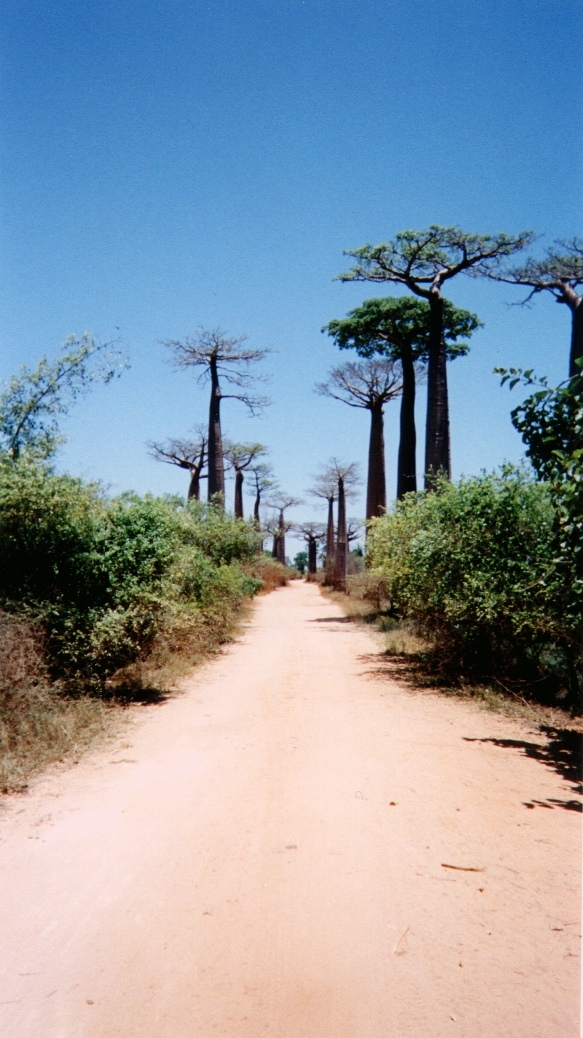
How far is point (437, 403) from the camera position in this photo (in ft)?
53.8

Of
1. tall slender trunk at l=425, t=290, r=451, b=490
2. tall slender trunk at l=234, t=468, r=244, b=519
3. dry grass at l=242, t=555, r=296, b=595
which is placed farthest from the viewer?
tall slender trunk at l=234, t=468, r=244, b=519

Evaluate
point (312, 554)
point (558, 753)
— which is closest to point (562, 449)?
point (558, 753)

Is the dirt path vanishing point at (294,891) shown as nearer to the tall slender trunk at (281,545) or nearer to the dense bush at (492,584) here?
the dense bush at (492,584)

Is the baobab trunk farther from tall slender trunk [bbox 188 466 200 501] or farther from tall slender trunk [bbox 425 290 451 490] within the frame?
tall slender trunk [bbox 188 466 200 501]

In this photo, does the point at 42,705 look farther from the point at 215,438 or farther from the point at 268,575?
the point at 268,575

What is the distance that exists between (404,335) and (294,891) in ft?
60.9

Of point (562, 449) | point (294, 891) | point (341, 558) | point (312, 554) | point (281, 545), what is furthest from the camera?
point (312, 554)

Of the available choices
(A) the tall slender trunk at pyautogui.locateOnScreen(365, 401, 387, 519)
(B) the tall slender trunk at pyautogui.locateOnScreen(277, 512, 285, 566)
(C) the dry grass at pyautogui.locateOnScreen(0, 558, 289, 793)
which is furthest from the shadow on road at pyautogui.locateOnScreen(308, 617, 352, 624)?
(B) the tall slender trunk at pyautogui.locateOnScreen(277, 512, 285, 566)

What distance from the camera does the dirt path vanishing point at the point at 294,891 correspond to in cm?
271

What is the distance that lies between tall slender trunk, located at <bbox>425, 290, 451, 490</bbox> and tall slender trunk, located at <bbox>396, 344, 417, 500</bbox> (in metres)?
3.41

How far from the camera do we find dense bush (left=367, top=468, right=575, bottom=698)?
8.32m

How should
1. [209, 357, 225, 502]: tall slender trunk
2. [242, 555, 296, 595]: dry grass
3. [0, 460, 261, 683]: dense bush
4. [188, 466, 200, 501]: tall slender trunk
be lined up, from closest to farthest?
[0, 460, 261, 683]: dense bush
[209, 357, 225, 502]: tall slender trunk
[188, 466, 200, 501]: tall slender trunk
[242, 555, 296, 595]: dry grass

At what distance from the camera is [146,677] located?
32.3 ft

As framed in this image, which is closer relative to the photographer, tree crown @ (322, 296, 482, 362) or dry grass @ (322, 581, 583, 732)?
dry grass @ (322, 581, 583, 732)
